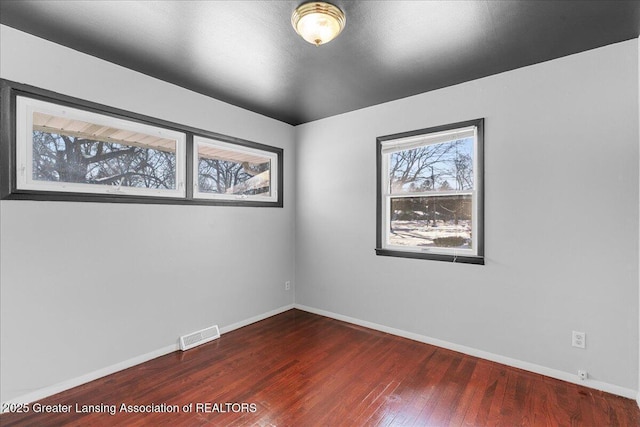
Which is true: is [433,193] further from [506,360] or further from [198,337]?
[198,337]

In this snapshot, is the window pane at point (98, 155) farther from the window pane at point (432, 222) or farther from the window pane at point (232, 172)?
the window pane at point (432, 222)

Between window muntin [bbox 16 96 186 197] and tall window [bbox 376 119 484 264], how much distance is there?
89.7 inches

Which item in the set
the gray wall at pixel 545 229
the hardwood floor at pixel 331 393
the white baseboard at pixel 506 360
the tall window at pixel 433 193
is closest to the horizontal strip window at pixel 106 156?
the hardwood floor at pixel 331 393

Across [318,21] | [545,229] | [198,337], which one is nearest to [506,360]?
[545,229]

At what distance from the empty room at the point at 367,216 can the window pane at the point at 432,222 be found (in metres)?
0.02

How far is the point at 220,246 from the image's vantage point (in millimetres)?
3494

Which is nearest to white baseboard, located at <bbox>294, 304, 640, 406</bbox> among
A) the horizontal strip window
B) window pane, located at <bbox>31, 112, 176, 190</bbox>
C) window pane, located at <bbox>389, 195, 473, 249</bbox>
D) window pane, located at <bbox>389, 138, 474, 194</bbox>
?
window pane, located at <bbox>389, 195, 473, 249</bbox>

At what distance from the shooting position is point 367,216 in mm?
Result: 3723

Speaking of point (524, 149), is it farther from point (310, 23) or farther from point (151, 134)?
point (151, 134)

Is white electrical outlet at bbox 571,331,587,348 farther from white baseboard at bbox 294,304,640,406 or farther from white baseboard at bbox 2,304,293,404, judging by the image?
white baseboard at bbox 2,304,293,404

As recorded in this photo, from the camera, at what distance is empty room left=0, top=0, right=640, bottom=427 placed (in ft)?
6.92

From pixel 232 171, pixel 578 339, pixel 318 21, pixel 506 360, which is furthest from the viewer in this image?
pixel 232 171

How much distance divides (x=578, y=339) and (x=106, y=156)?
164 inches

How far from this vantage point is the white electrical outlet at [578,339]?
244 centimetres
